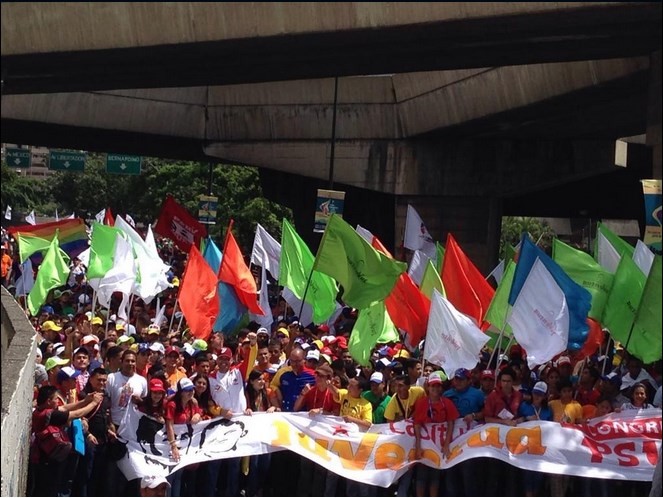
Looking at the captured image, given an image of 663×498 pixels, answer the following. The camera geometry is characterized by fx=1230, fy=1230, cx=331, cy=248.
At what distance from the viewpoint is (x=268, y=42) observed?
1052 cm

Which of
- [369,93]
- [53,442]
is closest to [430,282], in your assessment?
[53,442]

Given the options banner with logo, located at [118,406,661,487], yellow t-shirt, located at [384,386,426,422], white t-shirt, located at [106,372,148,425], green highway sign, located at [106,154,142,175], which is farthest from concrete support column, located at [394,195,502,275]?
green highway sign, located at [106,154,142,175]

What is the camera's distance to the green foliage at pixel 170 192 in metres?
59.3

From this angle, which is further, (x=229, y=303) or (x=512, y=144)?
(x=512, y=144)

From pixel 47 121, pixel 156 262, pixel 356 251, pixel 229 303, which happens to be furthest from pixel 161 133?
pixel 356 251

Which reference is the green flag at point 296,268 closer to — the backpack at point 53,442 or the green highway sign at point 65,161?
the backpack at point 53,442

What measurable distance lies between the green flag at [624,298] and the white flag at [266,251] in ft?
24.6

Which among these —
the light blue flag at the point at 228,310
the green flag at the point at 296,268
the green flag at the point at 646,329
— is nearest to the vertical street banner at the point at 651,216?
the green flag at the point at 646,329

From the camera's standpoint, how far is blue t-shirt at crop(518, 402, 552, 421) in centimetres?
1184

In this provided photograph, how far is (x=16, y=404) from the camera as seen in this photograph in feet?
26.7

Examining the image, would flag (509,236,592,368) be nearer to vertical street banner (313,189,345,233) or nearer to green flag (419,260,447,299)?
green flag (419,260,447,299)

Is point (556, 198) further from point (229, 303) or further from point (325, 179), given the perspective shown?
point (229, 303)

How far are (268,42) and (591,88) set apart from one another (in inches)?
475

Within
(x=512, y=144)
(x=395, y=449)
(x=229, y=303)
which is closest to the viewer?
(x=395, y=449)
